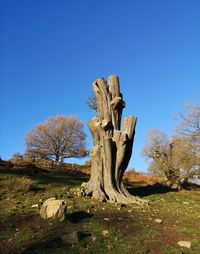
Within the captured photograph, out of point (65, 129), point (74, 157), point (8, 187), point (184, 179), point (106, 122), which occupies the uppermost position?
point (65, 129)

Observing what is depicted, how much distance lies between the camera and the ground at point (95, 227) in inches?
324

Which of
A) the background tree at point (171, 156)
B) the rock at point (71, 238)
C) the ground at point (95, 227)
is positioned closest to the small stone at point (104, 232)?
the ground at point (95, 227)

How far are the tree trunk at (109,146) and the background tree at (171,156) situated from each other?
859 cm

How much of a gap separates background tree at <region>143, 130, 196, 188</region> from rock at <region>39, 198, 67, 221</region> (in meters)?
15.1

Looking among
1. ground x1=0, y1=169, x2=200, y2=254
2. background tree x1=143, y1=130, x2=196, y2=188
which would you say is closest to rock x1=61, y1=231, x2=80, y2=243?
ground x1=0, y1=169, x2=200, y2=254

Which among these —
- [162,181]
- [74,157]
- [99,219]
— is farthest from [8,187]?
[74,157]

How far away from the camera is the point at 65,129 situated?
56688 mm

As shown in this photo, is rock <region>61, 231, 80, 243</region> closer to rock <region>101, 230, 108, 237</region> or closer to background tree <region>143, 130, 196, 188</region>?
A: rock <region>101, 230, 108, 237</region>

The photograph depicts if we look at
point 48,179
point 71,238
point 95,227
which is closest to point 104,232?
point 95,227

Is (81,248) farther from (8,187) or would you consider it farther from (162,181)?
(162,181)

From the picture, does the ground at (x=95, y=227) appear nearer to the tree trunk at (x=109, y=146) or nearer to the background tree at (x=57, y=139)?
the tree trunk at (x=109, y=146)

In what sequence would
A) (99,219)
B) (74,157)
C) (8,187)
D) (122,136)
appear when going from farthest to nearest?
1. (74,157)
2. (122,136)
3. (8,187)
4. (99,219)

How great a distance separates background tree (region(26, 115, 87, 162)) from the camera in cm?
5528

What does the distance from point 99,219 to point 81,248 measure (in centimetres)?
275
